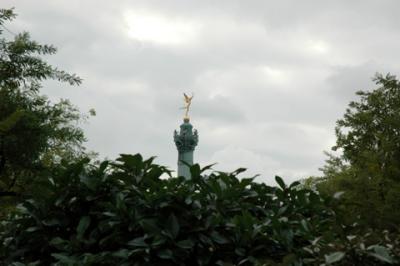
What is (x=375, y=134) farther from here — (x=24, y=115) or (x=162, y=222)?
(x=162, y=222)

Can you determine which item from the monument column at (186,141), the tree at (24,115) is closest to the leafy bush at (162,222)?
the tree at (24,115)

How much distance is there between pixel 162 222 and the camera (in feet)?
13.8

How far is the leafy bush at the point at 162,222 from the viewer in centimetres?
407

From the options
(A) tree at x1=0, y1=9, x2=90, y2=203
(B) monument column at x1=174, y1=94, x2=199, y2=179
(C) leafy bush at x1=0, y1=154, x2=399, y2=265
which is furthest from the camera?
(B) monument column at x1=174, y1=94, x2=199, y2=179

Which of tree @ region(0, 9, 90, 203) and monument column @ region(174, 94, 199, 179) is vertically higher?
monument column @ region(174, 94, 199, 179)

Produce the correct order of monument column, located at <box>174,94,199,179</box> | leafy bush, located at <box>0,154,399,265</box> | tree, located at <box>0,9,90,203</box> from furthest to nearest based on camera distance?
monument column, located at <box>174,94,199,179</box> < tree, located at <box>0,9,90,203</box> < leafy bush, located at <box>0,154,399,265</box>

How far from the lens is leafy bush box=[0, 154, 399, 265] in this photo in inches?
160

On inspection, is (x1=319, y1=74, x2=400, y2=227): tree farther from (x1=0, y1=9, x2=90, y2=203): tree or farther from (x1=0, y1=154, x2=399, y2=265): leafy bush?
(x1=0, y1=154, x2=399, y2=265): leafy bush

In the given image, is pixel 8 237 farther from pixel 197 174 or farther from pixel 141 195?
pixel 197 174

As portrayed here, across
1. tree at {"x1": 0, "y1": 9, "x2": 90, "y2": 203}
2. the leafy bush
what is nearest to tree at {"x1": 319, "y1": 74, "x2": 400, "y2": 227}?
tree at {"x1": 0, "y1": 9, "x2": 90, "y2": 203}

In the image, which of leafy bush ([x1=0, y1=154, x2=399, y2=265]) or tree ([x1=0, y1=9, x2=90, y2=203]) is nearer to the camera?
leafy bush ([x1=0, y1=154, x2=399, y2=265])

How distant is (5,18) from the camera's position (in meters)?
16.2

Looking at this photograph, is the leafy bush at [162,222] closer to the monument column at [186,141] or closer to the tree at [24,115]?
the tree at [24,115]


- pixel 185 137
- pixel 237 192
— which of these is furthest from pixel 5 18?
pixel 185 137
